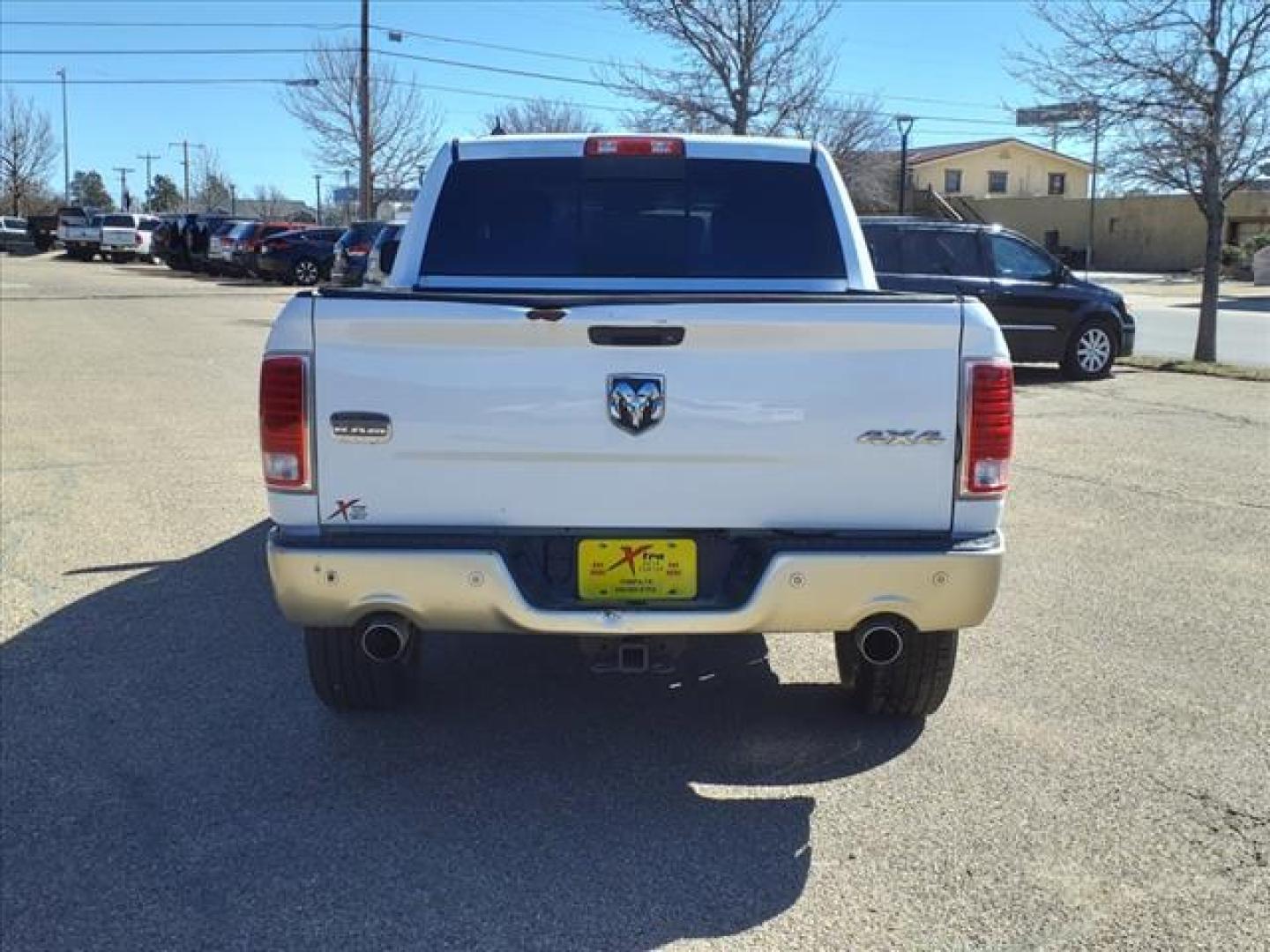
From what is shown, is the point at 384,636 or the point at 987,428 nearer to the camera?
the point at 987,428

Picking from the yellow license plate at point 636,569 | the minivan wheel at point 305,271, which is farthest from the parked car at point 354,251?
the yellow license plate at point 636,569

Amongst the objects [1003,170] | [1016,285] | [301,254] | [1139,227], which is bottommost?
[1016,285]

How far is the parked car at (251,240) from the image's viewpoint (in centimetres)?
3562

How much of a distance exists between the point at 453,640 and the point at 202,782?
5.39 feet

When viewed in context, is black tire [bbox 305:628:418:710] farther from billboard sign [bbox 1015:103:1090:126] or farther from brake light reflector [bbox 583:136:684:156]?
billboard sign [bbox 1015:103:1090:126]

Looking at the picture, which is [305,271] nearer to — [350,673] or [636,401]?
[350,673]

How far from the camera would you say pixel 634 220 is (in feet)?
16.7

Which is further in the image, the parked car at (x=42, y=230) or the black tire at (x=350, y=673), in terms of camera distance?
the parked car at (x=42, y=230)

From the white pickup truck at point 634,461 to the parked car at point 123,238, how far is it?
50044 millimetres

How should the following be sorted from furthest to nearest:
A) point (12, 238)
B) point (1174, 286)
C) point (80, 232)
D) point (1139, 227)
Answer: point (1139, 227) < point (12, 238) < point (80, 232) < point (1174, 286)

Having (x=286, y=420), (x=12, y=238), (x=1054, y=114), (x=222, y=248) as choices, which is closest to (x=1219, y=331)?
(x=1054, y=114)

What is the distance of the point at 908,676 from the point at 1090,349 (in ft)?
39.3

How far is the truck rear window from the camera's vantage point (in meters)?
5.01

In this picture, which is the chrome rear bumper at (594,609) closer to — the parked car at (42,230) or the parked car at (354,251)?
the parked car at (354,251)
